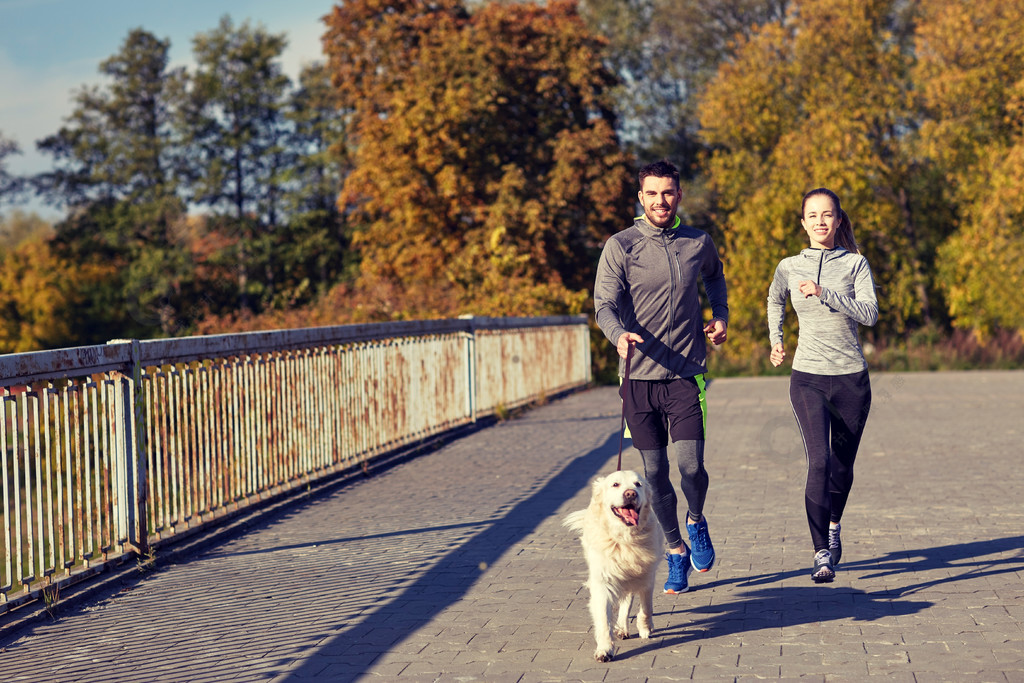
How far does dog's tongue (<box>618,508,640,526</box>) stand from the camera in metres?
4.90

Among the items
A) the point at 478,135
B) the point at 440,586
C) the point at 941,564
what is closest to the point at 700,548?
the point at 440,586

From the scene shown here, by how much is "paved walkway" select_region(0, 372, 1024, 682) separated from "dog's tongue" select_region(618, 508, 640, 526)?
21.5 inches

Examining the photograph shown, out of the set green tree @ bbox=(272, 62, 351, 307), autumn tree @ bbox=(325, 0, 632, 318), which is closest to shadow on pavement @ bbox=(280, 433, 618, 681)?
autumn tree @ bbox=(325, 0, 632, 318)

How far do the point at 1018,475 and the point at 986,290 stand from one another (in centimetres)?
2463

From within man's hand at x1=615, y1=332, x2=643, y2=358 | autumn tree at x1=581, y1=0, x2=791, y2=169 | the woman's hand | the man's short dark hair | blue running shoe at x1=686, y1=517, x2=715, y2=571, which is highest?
autumn tree at x1=581, y1=0, x2=791, y2=169

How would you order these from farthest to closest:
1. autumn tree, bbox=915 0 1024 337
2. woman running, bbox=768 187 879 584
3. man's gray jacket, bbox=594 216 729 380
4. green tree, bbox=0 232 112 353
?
green tree, bbox=0 232 112 353 < autumn tree, bbox=915 0 1024 337 < woman running, bbox=768 187 879 584 < man's gray jacket, bbox=594 216 729 380

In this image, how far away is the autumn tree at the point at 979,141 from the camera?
32188 millimetres

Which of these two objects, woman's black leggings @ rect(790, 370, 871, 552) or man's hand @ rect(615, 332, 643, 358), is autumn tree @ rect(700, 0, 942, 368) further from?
man's hand @ rect(615, 332, 643, 358)

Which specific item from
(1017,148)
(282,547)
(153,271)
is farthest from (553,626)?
(153,271)

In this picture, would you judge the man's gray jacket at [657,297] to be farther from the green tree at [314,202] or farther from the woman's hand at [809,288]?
the green tree at [314,202]

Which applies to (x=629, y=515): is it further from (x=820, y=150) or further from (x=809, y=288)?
(x=820, y=150)

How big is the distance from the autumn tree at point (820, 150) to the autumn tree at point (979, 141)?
1.71 metres

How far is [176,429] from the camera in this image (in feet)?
25.0

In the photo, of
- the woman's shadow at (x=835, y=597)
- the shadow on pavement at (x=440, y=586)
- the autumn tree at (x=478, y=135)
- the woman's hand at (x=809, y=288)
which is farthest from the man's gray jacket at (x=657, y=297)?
the autumn tree at (x=478, y=135)
